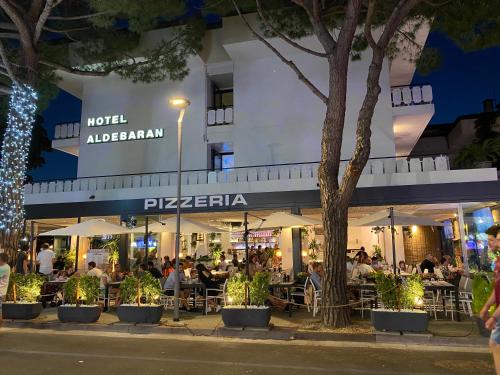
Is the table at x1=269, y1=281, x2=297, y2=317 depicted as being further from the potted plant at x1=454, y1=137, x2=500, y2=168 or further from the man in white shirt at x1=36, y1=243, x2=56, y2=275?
the potted plant at x1=454, y1=137, x2=500, y2=168

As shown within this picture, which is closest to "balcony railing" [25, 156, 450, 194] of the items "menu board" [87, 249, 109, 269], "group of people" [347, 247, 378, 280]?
"menu board" [87, 249, 109, 269]

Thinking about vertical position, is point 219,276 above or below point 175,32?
below

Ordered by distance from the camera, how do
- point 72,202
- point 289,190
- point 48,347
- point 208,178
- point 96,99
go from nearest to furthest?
point 48,347 < point 289,190 < point 208,178 < point 72,202 < point 96,99

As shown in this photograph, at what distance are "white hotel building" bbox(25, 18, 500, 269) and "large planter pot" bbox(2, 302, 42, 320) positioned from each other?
6.64 metres

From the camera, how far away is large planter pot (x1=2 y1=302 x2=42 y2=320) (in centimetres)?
994

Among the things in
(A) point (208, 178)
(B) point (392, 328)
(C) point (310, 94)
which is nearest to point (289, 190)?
(A) point (208, 178)

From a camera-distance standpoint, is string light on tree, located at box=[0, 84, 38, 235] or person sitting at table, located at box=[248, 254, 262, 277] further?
person sitting at table, located at box=[248, 254, 262, 277]

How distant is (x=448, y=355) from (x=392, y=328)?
1248 mm

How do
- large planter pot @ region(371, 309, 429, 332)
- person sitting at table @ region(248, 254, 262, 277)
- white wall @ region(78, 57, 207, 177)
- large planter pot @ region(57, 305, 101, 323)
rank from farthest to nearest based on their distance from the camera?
white wall @ region(78, 57, 207, 177) → person sitting at table @ region(248, 254, 262, 277) → large planter pot @ region(57, 305, 101, 323) → large planter pot @ region(371, 309, 429, 332)

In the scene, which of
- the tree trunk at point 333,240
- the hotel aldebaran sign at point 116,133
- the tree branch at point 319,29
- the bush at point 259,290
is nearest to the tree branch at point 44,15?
the hotel aldebaran sign at point 116,133

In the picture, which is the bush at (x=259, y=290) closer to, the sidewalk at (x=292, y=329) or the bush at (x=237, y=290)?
the bush at (x=237, y=290)

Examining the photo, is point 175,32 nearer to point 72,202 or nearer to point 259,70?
point 259,70

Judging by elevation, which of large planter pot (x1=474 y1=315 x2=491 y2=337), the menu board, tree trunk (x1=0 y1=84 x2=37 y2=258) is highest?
tree trunk (x1=0 y1=84 x2=37 y2=258)

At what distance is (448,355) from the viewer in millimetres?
6781
